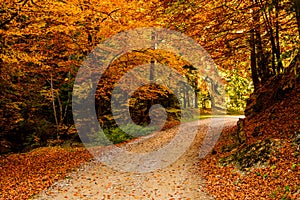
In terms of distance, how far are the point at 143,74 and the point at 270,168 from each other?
37.5ft

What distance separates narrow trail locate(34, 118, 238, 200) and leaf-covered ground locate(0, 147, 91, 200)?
50 cm

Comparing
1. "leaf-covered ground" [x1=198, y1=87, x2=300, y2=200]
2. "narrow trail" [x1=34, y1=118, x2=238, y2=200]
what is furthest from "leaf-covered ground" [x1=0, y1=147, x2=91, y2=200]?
"leaf-covered ground" [x1=198, y1=87, x2=300, y2=200]

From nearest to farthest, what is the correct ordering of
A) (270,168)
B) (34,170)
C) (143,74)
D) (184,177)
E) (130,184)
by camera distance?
(270,168) < (130,184) < (184,177) < (34,170) < (143,74)

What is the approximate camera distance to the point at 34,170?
34.9 feet

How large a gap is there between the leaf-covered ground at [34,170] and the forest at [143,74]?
0.16 feet

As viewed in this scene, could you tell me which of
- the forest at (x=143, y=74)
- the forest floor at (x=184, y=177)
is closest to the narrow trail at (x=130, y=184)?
the forest floor at (x=184, y=177)

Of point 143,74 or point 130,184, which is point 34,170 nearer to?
point 130,184

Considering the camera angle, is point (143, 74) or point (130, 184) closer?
point (130, 184)

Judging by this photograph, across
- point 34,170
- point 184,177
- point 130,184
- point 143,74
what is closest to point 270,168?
point 184,177

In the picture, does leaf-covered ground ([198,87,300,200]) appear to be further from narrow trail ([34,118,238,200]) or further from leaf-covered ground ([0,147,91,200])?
leaf-covered ground ([0,147,91,200])

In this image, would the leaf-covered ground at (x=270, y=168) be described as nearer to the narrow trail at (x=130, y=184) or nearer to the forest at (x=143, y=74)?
the forest at (x=143, y=74)

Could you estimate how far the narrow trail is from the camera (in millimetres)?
7809

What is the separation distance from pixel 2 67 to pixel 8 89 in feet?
10.8

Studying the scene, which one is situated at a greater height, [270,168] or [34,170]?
[270,168]
